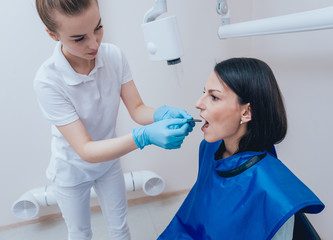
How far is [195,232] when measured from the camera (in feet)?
3.43

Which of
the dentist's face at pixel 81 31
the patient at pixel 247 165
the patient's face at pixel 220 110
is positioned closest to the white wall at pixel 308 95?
the patient at pixel 247 165

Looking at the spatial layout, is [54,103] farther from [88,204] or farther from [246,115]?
[246,115]

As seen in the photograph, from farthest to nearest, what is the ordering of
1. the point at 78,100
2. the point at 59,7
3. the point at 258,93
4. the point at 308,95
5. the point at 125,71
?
the point at 308,95, the point at 125,71, the point at 78,100, the point at 258,93, the point at 59,7

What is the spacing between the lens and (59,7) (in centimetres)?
75

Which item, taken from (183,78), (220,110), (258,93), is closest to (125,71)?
(220,110)

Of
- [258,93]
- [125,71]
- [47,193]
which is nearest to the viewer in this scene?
[258,93]

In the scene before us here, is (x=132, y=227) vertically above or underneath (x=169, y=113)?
underneath

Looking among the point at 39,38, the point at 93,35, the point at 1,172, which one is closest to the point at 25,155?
the point at 1,172

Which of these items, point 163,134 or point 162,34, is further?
point 162,34

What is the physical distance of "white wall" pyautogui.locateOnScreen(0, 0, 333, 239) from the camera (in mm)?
1301

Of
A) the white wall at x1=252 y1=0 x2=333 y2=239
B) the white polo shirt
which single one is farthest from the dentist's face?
the white wall at x1=252 y1=0 x2=333 y2=239

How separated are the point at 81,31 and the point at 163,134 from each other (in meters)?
0.42

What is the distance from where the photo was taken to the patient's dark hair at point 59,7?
2.42ft

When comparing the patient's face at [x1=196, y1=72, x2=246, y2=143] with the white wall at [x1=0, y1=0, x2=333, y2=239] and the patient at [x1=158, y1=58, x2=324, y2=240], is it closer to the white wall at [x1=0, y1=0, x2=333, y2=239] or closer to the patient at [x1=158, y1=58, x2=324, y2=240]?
the patient at [x1=158, y1=58, x2=324, y2=240]
